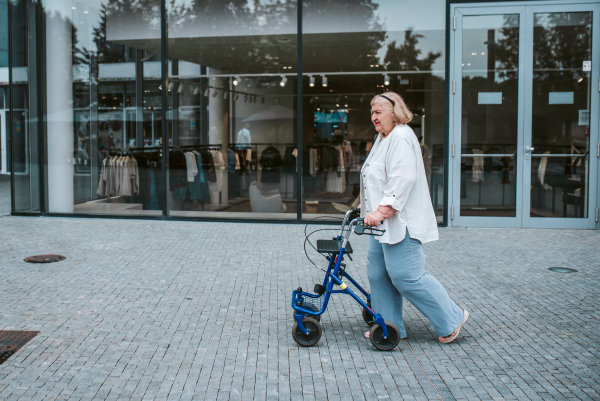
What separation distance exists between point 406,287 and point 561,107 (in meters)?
6.68

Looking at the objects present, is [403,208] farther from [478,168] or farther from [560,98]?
[560,98]

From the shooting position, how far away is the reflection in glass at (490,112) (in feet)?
31.5

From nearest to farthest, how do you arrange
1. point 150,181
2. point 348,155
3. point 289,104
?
point 289,104 → point 150,181 → point 348,155

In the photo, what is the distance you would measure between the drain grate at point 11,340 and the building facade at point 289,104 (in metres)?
6.05

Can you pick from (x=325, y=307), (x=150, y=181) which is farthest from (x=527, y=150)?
(x=150, y=181)

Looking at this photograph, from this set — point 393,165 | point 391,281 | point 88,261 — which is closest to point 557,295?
point 391,281

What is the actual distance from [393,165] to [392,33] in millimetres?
7098

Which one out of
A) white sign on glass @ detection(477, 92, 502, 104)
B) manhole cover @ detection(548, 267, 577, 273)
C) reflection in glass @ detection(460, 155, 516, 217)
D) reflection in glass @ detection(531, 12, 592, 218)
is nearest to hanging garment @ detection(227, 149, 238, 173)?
reflection in glass @ detection(460, 155, 516, 217)

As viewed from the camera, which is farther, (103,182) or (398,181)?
(103,182)

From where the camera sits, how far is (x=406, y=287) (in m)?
4.27

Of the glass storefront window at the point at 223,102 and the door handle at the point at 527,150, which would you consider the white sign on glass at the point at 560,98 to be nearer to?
the door handle at the point at 527,150

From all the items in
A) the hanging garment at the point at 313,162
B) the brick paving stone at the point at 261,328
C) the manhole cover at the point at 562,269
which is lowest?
the brick paving stone at the point at 261,328

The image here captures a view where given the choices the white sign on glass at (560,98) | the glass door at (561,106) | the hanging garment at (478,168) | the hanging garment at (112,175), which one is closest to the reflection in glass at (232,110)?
the hanging garment at (112,175)

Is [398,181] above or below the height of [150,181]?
above
